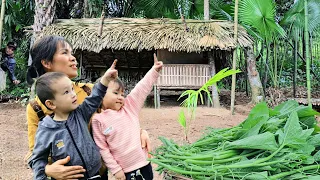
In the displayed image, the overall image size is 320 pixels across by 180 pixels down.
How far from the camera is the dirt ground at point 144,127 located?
4.66m

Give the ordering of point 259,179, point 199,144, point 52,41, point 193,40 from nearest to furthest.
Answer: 1. point 259,179
2. point 199,144
3. point 52,41
4. point 193,40

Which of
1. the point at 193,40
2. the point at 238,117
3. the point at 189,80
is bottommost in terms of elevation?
the point at 238,117

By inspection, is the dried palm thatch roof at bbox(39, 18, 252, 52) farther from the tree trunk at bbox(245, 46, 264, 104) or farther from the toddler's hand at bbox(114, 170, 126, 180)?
the toddler's hand at bbox(114, 170, 126, 180)

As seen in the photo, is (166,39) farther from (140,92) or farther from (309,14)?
(140,92)

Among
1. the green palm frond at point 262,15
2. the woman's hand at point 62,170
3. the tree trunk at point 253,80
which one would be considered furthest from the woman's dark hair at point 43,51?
the tree trunk at point 253,80

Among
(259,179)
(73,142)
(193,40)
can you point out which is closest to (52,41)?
(73,142)

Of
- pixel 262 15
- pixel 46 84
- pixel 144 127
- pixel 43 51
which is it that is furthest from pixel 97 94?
pixel 262 15

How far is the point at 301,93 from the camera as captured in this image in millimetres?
11641

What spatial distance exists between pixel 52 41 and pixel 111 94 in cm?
43

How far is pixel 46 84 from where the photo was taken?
1.60 m

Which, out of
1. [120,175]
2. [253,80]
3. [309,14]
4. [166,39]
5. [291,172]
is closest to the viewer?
[291,172]

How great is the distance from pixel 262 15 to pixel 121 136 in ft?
19.1

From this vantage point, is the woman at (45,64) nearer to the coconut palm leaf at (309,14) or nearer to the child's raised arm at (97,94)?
the child's raised arm at (97,94)

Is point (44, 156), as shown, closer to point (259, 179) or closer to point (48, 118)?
point (48, 118)
